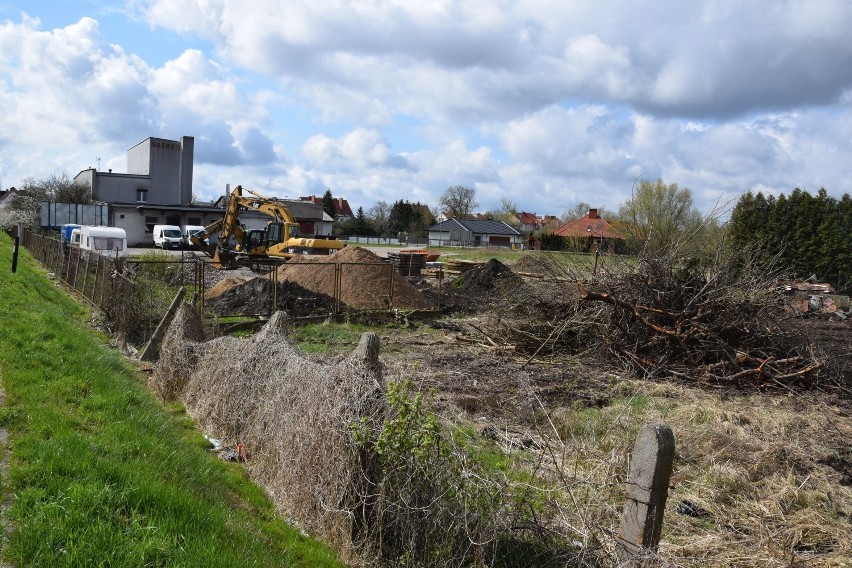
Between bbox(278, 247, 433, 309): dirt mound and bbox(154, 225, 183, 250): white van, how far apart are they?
27.8 m

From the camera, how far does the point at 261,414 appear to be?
692 cm

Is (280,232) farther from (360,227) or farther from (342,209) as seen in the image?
(342,209)

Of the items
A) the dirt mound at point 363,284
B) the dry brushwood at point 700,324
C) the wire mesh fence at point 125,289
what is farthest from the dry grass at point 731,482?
the dirt mound at point 363,284

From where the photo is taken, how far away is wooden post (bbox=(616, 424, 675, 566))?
4.01 metres

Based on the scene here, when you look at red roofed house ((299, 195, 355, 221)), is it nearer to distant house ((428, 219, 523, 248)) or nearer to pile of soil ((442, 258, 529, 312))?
distant house ((428, 219, 523, 248))

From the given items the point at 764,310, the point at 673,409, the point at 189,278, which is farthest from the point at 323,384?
the point at 189,278

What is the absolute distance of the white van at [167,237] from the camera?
46625 millimetres

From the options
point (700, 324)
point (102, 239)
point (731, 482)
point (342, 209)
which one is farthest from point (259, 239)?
point (342, 209)

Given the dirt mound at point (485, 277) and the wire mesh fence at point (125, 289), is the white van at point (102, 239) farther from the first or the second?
the dirt mound at point (485, 277)

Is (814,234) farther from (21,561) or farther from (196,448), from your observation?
(21,561)

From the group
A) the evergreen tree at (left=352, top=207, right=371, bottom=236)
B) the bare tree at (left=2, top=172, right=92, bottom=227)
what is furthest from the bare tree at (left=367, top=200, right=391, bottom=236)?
the bare tree at (left=2, top=172, right=92, bottom=227)

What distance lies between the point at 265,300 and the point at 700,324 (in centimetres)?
1120

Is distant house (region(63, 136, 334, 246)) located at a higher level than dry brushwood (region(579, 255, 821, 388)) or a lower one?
higher

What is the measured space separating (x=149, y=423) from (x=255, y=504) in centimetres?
132
